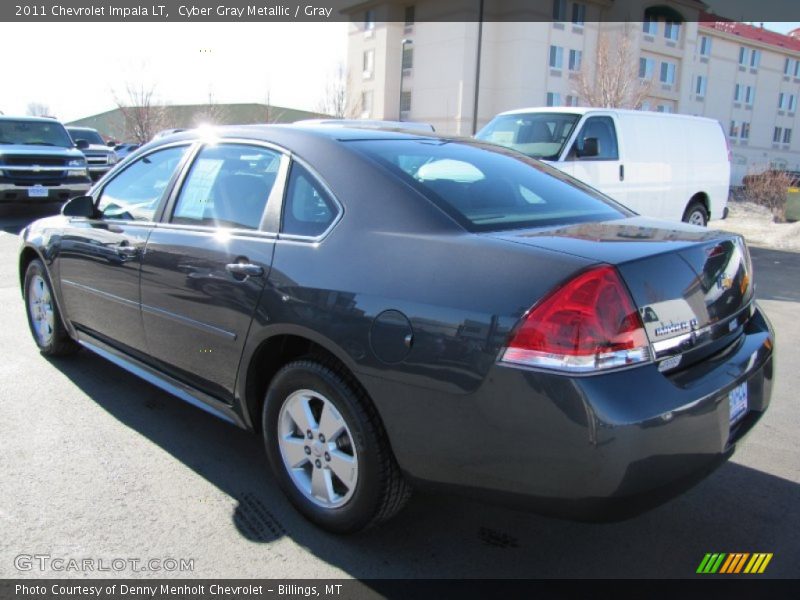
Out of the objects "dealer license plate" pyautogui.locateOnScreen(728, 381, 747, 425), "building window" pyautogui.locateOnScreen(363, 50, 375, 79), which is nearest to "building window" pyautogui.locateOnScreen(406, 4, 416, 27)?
"building window" pyautogui.locateOnScreen(363, 50, 375, 79)

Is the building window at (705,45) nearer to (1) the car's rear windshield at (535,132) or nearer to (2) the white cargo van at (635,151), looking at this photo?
(2) the white cargo van at (635,151)

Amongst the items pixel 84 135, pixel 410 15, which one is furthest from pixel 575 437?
pixel 410 15

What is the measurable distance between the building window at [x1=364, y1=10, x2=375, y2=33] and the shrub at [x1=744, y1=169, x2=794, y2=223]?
1419 inches

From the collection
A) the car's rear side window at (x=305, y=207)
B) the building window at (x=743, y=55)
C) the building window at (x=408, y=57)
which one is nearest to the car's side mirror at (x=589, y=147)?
the car's rear side window at (x=305, y=207)

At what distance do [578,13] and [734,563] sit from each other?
49.3 m

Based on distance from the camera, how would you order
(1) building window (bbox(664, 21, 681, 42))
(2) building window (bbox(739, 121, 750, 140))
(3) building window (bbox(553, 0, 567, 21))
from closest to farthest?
(3) building window (bbox(553, 0, 567, 21))
(1) building window (bbox(664, 21, 681, 42))
(2) building window (bbox(739, 121, 750, 140))

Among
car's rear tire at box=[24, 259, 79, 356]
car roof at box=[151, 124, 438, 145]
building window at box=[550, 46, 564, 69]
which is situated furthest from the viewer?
building window at box=[550, 46, 564, 69]

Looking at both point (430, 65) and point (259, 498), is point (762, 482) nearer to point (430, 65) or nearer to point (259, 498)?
point (259, 498)

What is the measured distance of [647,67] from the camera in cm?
4741

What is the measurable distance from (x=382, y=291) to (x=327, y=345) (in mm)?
332

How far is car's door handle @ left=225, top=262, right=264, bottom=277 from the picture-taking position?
2875mm

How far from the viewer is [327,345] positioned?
2559mm

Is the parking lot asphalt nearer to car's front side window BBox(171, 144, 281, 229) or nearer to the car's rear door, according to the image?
the car's rear door

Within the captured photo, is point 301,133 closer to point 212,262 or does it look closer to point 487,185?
point 212,262
